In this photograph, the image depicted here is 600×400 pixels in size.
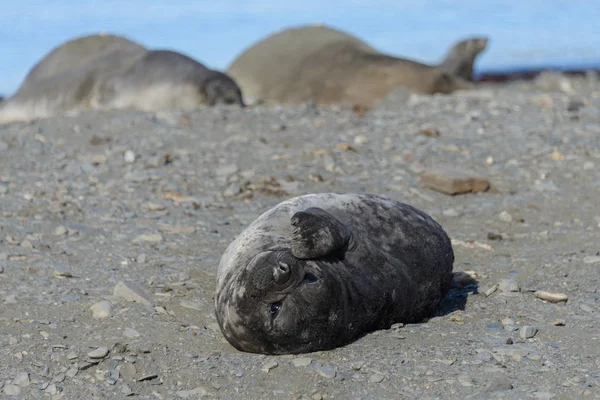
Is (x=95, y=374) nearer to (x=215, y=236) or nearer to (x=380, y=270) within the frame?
(x=380, y=270)

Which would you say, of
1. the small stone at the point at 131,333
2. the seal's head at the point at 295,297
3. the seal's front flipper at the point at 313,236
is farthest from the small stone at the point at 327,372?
the small stone at the point at 131,333

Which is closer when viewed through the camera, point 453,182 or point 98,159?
point 453,182

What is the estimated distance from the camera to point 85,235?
533 cm

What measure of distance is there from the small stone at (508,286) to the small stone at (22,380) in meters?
2.36

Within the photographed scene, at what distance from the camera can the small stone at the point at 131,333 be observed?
12.3 feet

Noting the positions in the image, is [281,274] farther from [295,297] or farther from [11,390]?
[11,390]

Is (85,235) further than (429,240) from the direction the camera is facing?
Yes

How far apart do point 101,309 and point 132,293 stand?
21 cm

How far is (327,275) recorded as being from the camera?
348 cm

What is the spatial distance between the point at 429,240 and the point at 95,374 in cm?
164

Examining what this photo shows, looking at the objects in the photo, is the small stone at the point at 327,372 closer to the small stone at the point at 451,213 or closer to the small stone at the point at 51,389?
the small stone at the point at 51,389

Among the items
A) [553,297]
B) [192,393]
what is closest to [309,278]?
[192,393]

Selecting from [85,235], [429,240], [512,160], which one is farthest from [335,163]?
[429,240]

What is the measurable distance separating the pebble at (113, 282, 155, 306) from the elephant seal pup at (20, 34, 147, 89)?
871 cm
